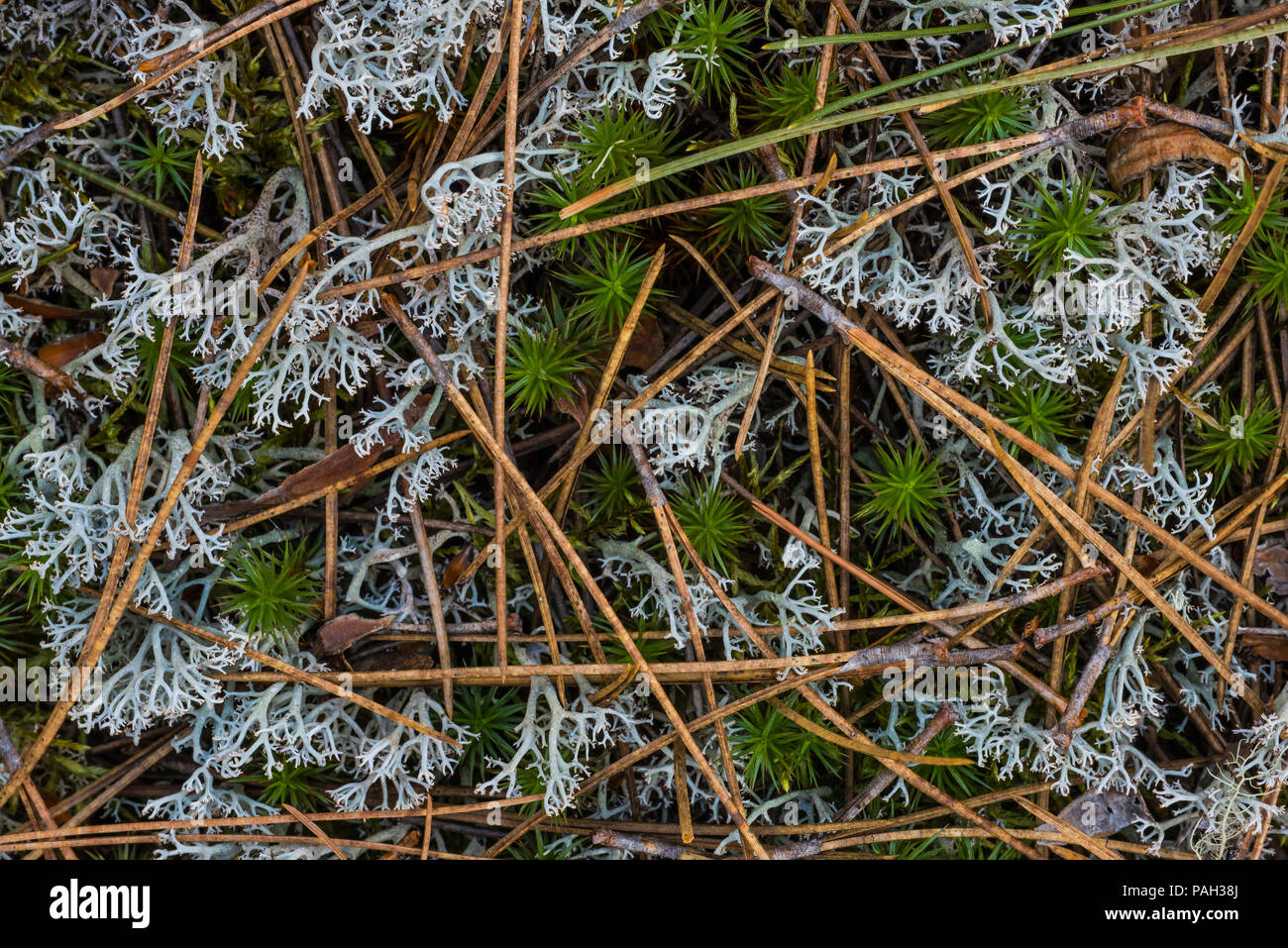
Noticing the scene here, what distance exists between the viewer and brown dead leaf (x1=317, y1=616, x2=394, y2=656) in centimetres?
263

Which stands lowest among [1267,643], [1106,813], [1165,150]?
[1106,813]

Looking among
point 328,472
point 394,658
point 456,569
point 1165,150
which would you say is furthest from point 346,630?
point 1165,150

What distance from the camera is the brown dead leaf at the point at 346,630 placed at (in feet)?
8.64

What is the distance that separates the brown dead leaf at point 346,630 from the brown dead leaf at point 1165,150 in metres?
2.59

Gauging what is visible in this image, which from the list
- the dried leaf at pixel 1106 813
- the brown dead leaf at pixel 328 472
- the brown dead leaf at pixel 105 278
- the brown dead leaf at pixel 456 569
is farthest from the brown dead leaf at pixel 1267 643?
the brown dead leaf at pixel 105 278

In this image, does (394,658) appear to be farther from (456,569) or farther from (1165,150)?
(1165,150)

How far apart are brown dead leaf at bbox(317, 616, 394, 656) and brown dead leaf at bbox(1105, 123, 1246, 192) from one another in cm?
259

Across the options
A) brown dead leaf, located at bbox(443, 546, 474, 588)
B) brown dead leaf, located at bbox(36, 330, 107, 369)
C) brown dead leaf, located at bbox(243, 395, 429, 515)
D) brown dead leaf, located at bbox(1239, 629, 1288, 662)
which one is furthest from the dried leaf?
brown dead leaf, located at bbox(36, 330, 107, 369)

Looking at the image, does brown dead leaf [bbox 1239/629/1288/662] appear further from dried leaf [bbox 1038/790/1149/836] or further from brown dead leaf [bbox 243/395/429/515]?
brown dead leaf [bbox 243/395/429/515]

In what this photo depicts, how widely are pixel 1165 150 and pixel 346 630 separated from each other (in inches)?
110

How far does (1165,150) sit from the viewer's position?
249 centimetres

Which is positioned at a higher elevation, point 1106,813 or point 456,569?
point 456,569

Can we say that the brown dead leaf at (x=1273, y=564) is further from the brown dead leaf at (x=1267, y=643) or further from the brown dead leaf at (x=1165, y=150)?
the brown dead leaf at (x=1165, y=150)
